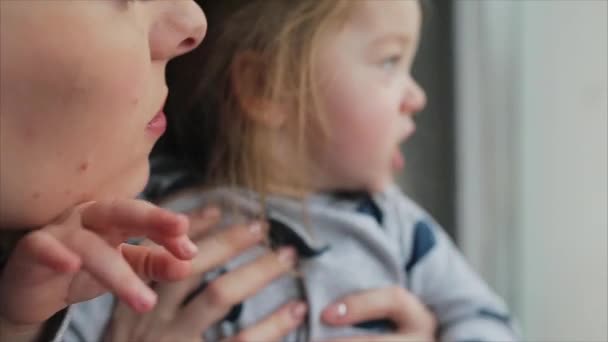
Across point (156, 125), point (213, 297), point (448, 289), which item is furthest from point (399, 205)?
point (156, 125)

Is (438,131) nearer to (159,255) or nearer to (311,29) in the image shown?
(311,29)

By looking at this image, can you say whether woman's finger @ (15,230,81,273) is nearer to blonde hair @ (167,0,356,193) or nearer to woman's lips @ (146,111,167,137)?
woman's lips @ (146,111,167,137)

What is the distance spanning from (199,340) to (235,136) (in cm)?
15

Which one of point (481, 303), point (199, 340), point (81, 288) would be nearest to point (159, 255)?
point (81, 288)

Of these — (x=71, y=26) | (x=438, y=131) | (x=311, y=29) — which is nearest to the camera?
(x=71, y=26)

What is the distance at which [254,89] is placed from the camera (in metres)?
0.61

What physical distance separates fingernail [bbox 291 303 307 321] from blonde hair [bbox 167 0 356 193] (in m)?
0.09

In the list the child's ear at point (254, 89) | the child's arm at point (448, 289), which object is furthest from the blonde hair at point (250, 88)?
the child's arm at point (448, 289)

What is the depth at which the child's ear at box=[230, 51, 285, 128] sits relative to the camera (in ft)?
1.98

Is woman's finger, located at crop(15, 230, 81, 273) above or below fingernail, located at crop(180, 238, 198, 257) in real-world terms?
above

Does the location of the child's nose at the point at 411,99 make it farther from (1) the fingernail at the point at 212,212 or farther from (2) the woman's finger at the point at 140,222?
(2) the woman's finger at the point at 140,222

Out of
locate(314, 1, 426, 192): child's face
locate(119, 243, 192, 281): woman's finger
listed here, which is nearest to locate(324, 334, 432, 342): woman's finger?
locate(314, 1, 426, 192): child's face

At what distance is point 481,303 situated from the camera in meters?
0.67

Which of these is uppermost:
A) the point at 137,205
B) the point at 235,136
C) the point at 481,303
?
the point at 137,205
